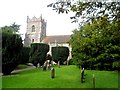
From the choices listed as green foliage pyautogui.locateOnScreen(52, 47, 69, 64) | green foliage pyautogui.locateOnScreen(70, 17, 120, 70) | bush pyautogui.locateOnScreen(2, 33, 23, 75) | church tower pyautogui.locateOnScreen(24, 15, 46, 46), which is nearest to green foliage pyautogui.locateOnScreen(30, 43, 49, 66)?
green foliage pyautogui.locateOnScreen(52, 47, 69, 64)

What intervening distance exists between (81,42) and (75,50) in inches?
120

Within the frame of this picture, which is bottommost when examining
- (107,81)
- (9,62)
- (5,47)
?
(107,81)

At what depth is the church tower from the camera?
93.2 meters

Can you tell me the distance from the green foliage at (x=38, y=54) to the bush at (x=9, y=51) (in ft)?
56.3

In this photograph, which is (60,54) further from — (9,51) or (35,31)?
(35,31)

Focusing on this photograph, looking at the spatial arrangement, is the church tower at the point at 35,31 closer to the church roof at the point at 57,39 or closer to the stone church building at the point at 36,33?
the stone church building at the point at 36,33

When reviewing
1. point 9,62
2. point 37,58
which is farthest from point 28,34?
point 9,62

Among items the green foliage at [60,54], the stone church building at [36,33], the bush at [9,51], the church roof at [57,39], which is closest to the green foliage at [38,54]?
the green foliage at [60,54]

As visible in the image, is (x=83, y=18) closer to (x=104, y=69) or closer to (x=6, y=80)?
(x=6, y=80)

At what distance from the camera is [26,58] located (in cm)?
5178

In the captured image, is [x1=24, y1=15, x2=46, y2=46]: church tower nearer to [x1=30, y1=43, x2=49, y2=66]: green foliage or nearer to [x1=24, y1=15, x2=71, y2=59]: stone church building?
[x1=24, y1=15, x2=71, y2=59]: stone church building

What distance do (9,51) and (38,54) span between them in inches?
723

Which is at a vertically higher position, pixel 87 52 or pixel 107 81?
pixel 87 52

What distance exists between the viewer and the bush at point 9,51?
89.1 ft
